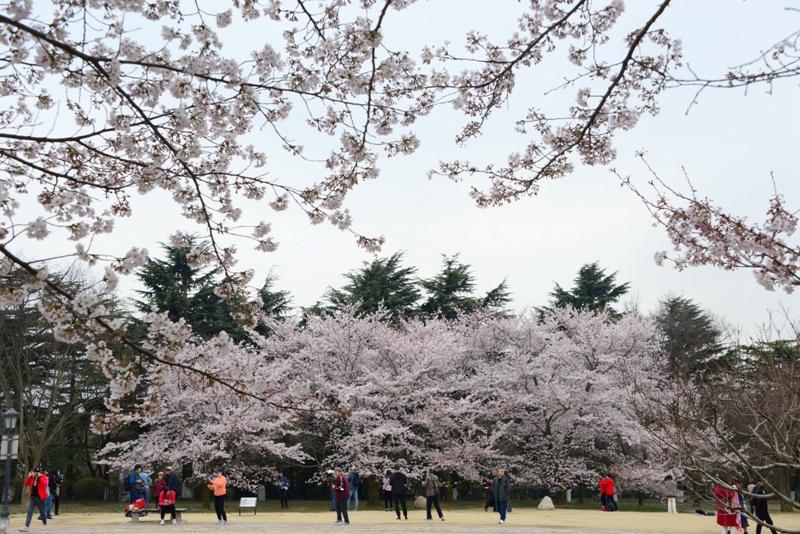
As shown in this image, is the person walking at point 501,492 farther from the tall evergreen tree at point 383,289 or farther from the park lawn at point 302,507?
the tall evergreen tree at point 383,289

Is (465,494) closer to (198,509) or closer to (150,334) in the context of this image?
(198,509)

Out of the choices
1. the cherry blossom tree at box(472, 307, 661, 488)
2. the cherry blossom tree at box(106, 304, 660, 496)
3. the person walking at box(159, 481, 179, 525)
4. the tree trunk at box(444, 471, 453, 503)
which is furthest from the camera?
the tree trunk at box(444, 471, 453, 503)

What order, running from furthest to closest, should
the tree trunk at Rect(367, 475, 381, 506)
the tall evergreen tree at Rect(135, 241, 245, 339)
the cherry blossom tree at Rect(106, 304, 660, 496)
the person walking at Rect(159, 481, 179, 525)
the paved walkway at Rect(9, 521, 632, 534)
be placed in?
1. the tall evergreen tree at Rect(135, 241, 245, 339)
2. the tree trunk at Rect(367, 475, 381, 506)
3. the cherry blossom tree at Rect(106, 304, 660, 496)
4. the person walking at Rect(159, 481, 179, 525)
5. the paved walkway at Rect(9, 521, 632, 534)

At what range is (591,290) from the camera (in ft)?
116

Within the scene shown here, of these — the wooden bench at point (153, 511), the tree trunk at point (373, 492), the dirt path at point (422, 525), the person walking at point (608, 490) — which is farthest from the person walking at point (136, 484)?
the person walking at point (608, 490)

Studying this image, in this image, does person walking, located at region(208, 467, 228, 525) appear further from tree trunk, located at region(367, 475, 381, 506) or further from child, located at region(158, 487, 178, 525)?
tree trunk, located at region(367, 475, 381, 506)

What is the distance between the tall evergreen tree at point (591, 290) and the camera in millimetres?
35031

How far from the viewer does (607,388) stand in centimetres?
2480

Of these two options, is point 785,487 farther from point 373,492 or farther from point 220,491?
point 220,491

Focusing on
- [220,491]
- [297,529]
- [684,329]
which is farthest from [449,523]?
[684,329]

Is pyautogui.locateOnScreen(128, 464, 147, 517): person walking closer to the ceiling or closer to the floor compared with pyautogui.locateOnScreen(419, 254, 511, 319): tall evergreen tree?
closer to the floor

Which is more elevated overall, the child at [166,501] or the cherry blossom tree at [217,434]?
the cherry blossom tree at [217,434]

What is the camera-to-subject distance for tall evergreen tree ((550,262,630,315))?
3503 cm

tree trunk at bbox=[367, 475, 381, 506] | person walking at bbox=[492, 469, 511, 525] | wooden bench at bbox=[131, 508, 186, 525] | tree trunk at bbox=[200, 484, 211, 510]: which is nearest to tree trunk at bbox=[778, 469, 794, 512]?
person walking at bbox=[492, 469, 511, 525]
